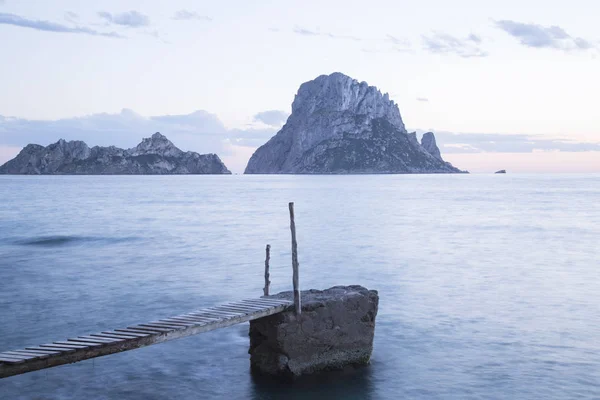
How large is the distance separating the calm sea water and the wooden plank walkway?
180 centimetres

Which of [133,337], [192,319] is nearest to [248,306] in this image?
[192,319]

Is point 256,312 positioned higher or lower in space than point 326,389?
higher

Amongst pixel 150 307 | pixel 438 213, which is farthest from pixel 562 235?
pixel 150 307

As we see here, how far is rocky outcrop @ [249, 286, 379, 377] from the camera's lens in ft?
42.8

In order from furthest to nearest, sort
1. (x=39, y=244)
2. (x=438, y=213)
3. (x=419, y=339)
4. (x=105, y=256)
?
(x=438, y=213), (x=39, y=244), (x=105, y=256), (x=419, y=339)

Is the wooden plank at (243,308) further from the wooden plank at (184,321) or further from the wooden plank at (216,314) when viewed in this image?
the wooden plank at (184,321)

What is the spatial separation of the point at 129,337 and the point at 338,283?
1714cm

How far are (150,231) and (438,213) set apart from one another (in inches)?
1397

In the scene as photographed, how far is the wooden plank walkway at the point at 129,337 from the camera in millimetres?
9602

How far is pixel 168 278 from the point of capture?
92.4 feet

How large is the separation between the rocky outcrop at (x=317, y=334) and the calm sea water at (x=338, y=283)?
0.42 metres

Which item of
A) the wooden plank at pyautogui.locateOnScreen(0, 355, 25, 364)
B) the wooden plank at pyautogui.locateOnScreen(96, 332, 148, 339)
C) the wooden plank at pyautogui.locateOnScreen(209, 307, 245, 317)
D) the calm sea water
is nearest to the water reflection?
the calm sea water

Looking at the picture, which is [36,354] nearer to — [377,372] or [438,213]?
[377,372]

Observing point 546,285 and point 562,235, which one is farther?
point 562,235
